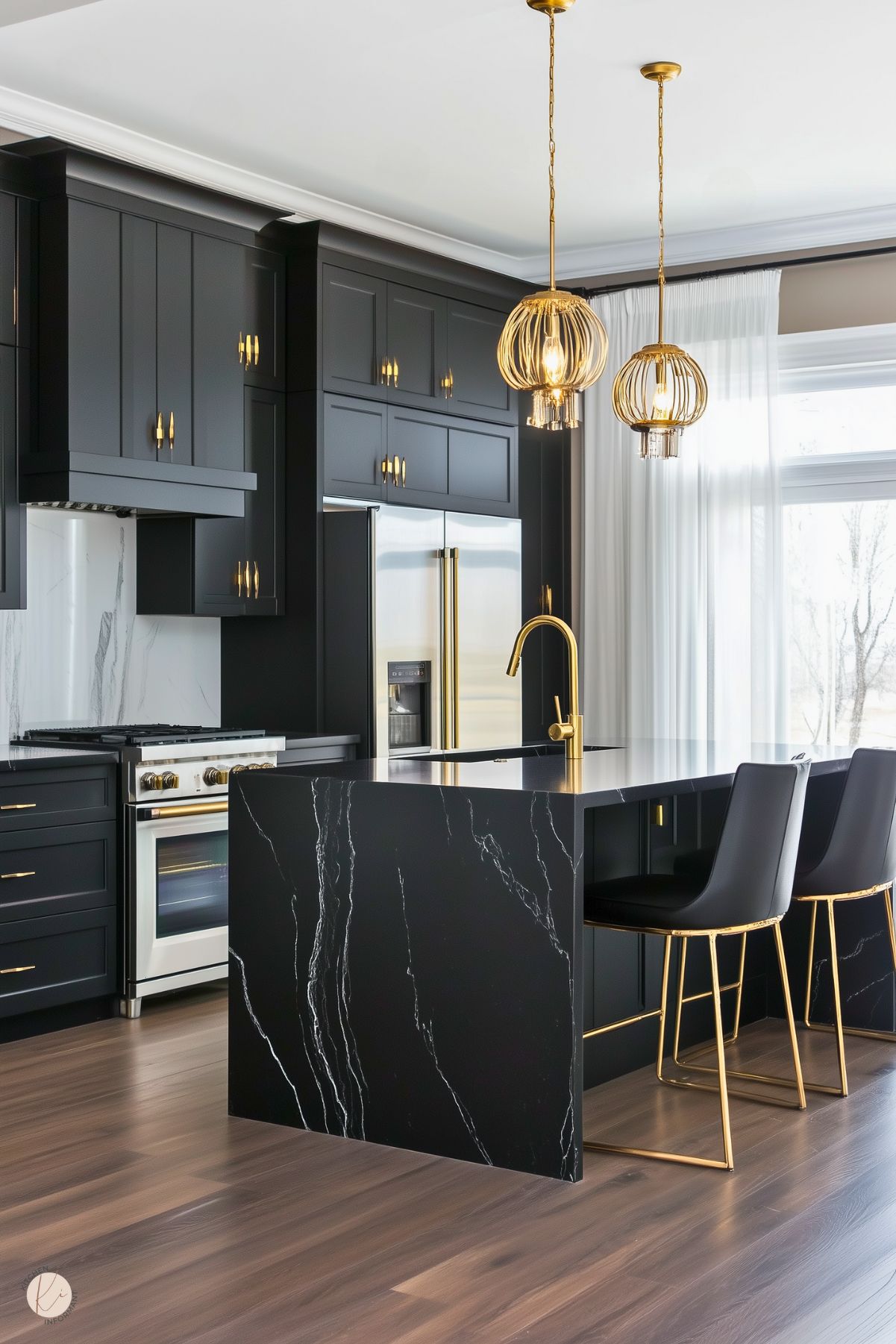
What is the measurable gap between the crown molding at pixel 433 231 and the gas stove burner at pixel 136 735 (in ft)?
6.54

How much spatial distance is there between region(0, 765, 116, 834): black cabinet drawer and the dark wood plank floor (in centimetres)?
85

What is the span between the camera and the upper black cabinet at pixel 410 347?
570 centimetres

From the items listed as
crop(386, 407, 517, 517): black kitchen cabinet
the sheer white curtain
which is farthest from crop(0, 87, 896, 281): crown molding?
crop(386, 407, 517, 517): black kitchen cabinet

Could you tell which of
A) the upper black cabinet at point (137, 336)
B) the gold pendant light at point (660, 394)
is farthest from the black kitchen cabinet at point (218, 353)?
the gold pendant light at point (660, 394)

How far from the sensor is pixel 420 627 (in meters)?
5.79

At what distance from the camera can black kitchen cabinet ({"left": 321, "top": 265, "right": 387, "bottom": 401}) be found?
18.5 ft

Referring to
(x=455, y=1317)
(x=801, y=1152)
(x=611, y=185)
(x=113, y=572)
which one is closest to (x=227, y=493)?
(x=113, y=572)

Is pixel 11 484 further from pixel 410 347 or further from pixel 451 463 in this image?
pixel 451 463

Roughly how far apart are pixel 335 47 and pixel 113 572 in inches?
81.3

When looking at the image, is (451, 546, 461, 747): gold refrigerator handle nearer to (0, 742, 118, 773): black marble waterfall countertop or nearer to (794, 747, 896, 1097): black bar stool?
(0, 742, 118, 773): black marble waterfall countertop

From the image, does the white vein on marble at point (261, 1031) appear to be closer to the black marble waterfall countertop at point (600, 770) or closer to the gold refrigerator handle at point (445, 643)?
the black marble waterfall countertop at point (600, 770)

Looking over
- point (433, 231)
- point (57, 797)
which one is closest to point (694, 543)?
point (433, 231)

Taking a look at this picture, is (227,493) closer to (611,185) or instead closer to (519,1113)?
(611,185)
